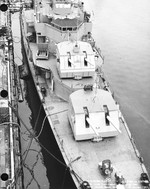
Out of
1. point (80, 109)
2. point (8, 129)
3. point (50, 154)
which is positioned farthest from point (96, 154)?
point (8, 129)

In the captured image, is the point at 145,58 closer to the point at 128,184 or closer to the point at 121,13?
the point at 121,13

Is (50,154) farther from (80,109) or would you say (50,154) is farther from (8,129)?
(80,109)

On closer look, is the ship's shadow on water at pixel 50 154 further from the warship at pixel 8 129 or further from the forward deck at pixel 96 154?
the warship at pixel 8 129

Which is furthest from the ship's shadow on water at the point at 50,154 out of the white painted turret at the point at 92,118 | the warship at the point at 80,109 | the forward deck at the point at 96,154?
the white painted turret at the point at 92,118

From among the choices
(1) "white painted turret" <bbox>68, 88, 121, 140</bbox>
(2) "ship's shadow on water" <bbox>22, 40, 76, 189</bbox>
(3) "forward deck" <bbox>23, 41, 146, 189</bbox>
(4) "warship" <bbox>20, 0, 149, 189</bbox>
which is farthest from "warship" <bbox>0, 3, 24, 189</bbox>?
(1) "white painted turret" <bbox>68, 88, 121, 140</bbox>

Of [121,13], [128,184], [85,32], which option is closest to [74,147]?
[128,184]
